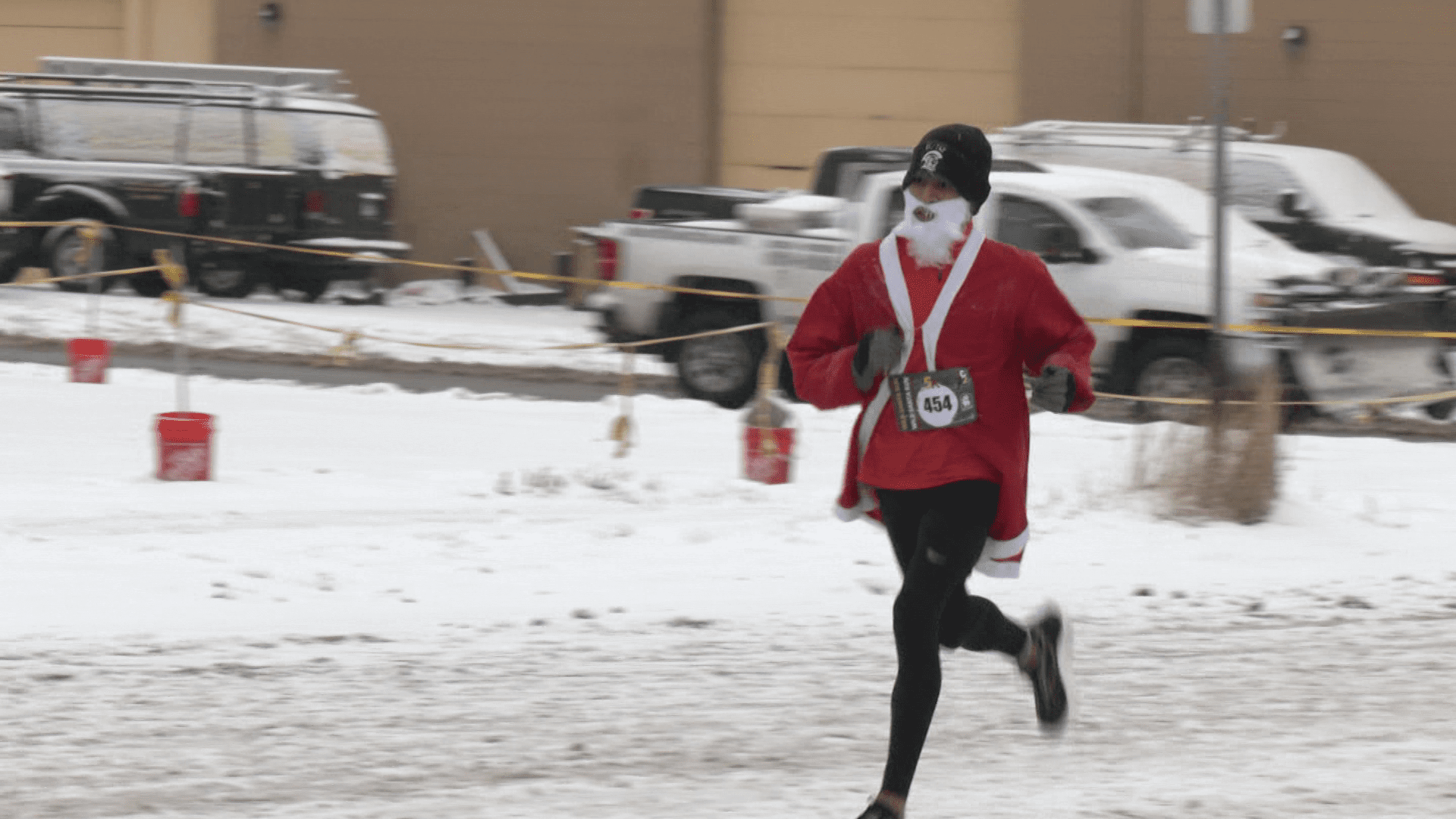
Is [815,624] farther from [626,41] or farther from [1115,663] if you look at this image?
[626,41]

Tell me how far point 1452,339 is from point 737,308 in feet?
Answer: 14.4

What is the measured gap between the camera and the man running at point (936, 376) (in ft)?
15.8

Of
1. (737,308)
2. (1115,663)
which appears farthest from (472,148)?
(1115,663)

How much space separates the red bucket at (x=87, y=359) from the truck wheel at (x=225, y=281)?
5.81 meters

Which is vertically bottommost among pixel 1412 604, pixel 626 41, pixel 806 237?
pixel 1412 604

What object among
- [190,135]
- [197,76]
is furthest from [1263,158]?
[197,76]

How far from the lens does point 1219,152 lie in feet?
31.1

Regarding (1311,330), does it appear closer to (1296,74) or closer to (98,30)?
(1296,74)

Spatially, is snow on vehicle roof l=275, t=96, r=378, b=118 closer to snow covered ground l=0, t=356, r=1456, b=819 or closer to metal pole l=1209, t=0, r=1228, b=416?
snow covered ground l=0, t=356, r=1456, b=819

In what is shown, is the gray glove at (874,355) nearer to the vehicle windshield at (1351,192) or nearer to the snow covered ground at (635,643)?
the snow covered ground at (635,643)

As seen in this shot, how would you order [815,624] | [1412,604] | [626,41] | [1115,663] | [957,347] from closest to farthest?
[957,347] < [1115,663] < [815,624] < [1412,604] < [626,41]

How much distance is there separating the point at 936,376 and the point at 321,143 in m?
15.2

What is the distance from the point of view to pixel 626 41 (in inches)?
894

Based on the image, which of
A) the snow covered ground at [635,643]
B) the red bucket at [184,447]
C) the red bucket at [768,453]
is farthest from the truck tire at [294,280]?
the red bucket at [768,453]
